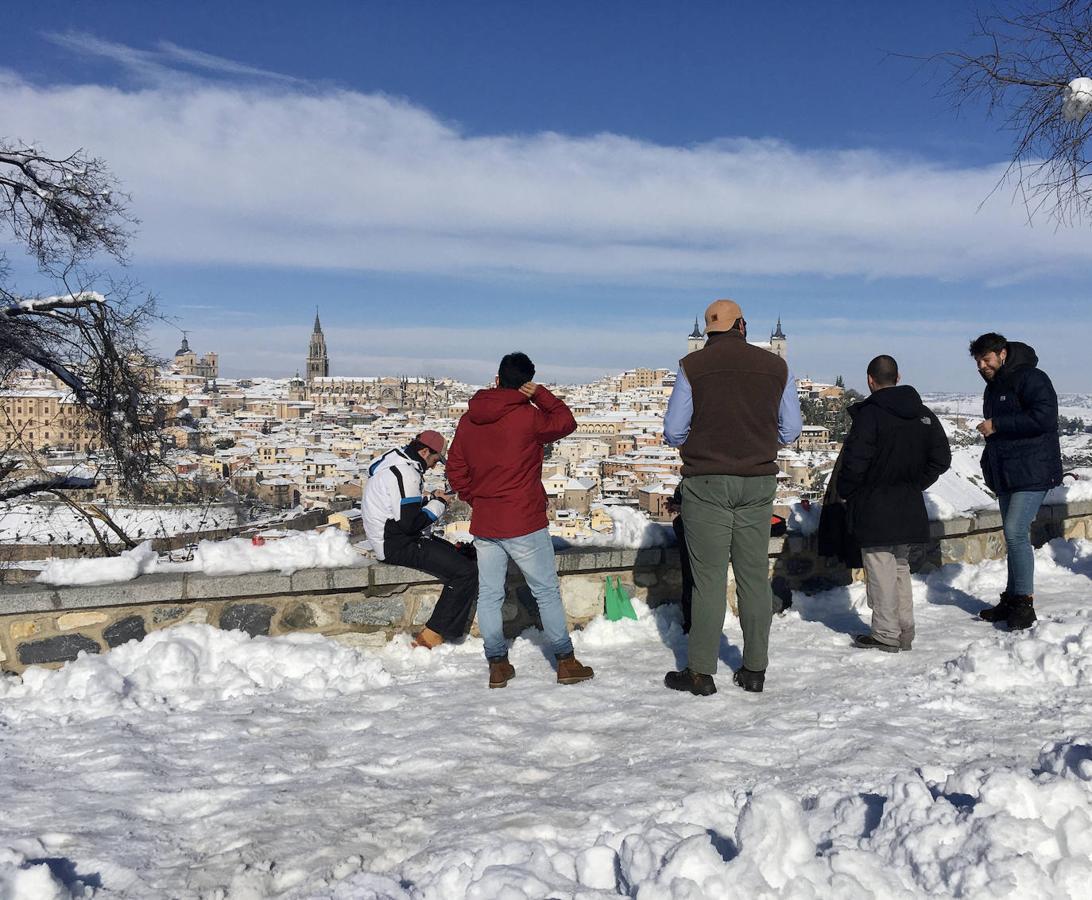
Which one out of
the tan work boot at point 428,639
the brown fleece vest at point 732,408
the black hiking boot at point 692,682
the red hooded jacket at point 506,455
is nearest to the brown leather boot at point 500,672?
the tan work boot at point 428,639

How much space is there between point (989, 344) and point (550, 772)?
3.60 meters

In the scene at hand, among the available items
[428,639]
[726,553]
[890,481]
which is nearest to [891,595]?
[890,481]

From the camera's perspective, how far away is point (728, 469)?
3.59 meters

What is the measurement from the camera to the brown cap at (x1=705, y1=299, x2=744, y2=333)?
12.1 ft

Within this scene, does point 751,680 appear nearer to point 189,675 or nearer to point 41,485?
point 189,675

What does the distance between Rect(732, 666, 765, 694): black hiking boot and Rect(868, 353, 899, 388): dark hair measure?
171 cm

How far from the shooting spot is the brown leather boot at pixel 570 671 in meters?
3.91

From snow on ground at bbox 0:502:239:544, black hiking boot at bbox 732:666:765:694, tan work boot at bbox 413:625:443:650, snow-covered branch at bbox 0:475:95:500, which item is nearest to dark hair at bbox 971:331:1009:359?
black hiking boot at bbox 732:666:765:694

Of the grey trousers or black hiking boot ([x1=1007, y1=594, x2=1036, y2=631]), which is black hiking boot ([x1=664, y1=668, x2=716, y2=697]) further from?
black hiking boot ([x1=1007, y1=594, x2=1036, y2=631])

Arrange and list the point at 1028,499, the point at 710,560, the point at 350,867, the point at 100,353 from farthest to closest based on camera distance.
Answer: the point at 100,353 → the point at 1028,499 → the point at 710,560 → the point at 350,867

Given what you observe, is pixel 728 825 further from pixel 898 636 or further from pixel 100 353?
pixel 100 353

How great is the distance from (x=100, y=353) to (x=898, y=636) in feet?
29.8

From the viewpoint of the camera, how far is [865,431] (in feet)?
13.7

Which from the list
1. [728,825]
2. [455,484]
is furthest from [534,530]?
[728,825]
